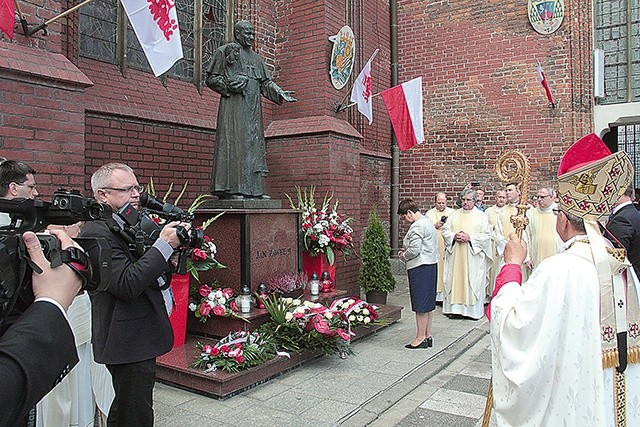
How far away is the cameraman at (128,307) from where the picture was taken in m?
2.91

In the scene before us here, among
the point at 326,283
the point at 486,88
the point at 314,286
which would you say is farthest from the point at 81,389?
the point at 486,88

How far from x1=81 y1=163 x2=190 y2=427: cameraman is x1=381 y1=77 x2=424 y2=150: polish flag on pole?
258 inches

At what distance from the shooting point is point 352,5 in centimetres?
998

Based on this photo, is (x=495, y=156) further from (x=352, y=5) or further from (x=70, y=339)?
(x=70, y=339)

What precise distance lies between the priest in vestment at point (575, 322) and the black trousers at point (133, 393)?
1910 mm

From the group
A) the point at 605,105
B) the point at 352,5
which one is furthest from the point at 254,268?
the point at 605,105

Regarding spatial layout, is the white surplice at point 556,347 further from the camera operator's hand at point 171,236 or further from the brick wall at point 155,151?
the brick wall at point 155,151

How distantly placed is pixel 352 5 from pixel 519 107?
4140mm

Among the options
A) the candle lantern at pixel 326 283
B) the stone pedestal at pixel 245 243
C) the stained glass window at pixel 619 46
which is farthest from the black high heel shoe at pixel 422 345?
the stained glass window at pixel 619 46

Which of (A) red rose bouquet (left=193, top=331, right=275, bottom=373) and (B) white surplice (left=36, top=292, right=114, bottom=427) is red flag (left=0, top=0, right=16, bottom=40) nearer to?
(B) white surplice (left=36, top=292, right=114, bottom=427)

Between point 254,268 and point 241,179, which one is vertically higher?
point 241,179

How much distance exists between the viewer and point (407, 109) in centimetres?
902

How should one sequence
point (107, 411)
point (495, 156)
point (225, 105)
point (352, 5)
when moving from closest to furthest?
point (107, 411) → point (225, 105) → point (352, 5) → point (495, 156)

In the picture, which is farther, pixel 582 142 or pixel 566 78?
pixel 566 78
